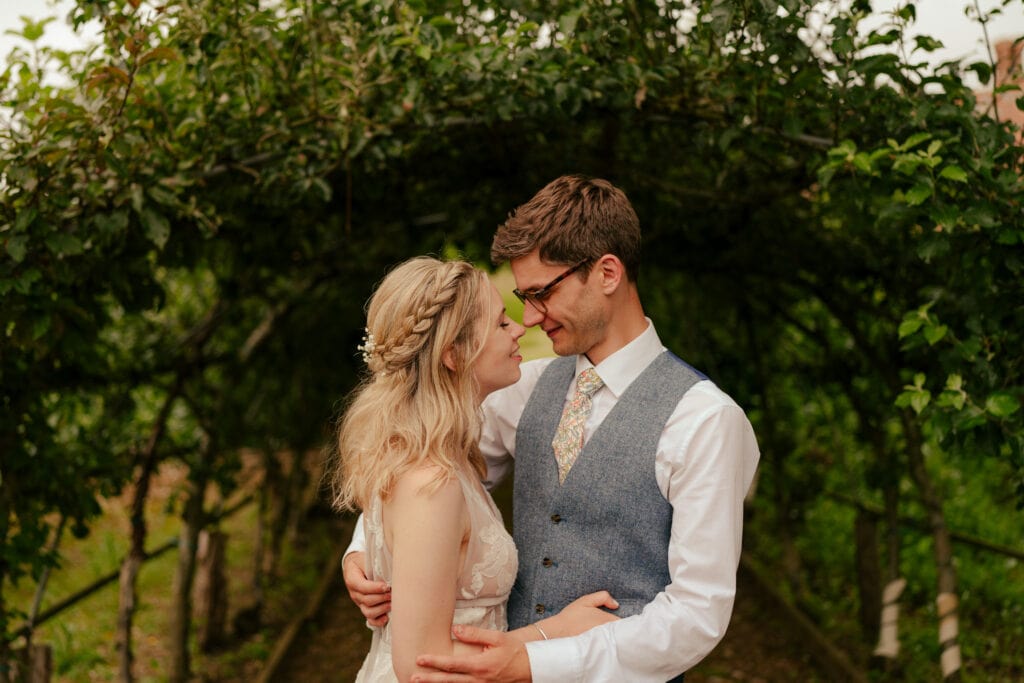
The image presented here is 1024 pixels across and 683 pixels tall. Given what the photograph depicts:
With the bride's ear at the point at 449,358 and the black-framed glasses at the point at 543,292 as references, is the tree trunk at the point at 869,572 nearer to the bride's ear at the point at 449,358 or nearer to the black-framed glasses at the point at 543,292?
the black-framed glasses at the point at 543,292

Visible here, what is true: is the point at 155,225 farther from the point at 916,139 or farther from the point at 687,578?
the point at 916,139

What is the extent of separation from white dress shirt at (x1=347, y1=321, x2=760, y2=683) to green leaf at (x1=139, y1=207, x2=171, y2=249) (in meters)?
1.57

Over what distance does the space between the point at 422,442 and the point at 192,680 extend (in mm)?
3874

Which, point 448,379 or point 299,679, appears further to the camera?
point 299,679

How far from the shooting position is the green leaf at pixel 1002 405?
2.35 m

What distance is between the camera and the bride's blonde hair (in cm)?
196

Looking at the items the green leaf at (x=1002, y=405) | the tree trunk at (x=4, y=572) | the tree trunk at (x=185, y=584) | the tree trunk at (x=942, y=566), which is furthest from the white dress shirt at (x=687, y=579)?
the tree trunk at (x=185, y=584)

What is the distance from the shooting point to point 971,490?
22.8ft

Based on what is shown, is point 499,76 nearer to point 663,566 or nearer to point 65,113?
point 65,113

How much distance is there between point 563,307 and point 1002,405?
3.82 feet

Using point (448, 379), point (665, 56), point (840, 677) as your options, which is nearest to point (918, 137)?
point (665, 56)

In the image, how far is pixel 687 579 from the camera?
1890 millimetres

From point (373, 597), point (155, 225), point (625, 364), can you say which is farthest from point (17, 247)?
point (625, 364)

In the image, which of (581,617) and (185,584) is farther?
(185,584)
